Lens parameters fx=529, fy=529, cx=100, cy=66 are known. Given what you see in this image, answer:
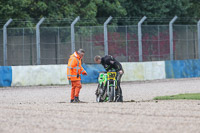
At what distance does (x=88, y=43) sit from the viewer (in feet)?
87.1

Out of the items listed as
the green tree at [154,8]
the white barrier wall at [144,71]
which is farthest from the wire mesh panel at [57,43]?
the green tree at [154,8]

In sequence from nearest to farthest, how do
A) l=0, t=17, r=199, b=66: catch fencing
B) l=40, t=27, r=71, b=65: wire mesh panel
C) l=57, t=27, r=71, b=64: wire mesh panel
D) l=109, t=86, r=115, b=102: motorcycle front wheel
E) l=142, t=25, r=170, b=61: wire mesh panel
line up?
l=109, t=86, r=115, b=102: motorcycle front wheel < l=0, t=17, r=199, b=66: catch fencing < l=40, t=27, r=71, b=65: wire mesh panel < l=57, t=27, r=71, b=64: wire mesh panel < l=142, t=25, r=170, b=61: wire mesh panel

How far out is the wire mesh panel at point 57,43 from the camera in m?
25.7

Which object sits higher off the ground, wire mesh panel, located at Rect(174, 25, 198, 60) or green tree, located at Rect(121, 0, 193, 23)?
green tree, located at Rect(121, 0, 193, 23)

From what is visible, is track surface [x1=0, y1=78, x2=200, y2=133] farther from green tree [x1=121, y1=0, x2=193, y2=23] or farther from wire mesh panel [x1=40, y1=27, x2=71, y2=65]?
green tree [x1=121, y1=0, x2=193, y2=23]

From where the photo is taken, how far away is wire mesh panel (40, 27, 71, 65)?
2566 centimetres

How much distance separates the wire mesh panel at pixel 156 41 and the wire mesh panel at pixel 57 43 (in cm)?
418

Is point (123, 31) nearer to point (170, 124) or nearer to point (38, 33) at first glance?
point (38, 33)

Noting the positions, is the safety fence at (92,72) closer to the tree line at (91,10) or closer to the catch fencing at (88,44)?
the catch fencing at (88,44)

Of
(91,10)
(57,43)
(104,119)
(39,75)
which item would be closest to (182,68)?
(57,43)

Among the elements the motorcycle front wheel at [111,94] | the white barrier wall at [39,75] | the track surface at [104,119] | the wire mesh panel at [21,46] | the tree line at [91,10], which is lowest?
the track surface at [104,119]

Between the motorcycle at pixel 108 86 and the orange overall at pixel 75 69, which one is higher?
the orange overall at pixel 75 69

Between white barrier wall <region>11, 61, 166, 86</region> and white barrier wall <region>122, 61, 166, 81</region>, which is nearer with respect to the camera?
white barrier wall <region>11, 61, 166, 86</region>

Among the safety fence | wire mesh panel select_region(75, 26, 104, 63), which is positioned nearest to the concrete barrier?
the safety fence
